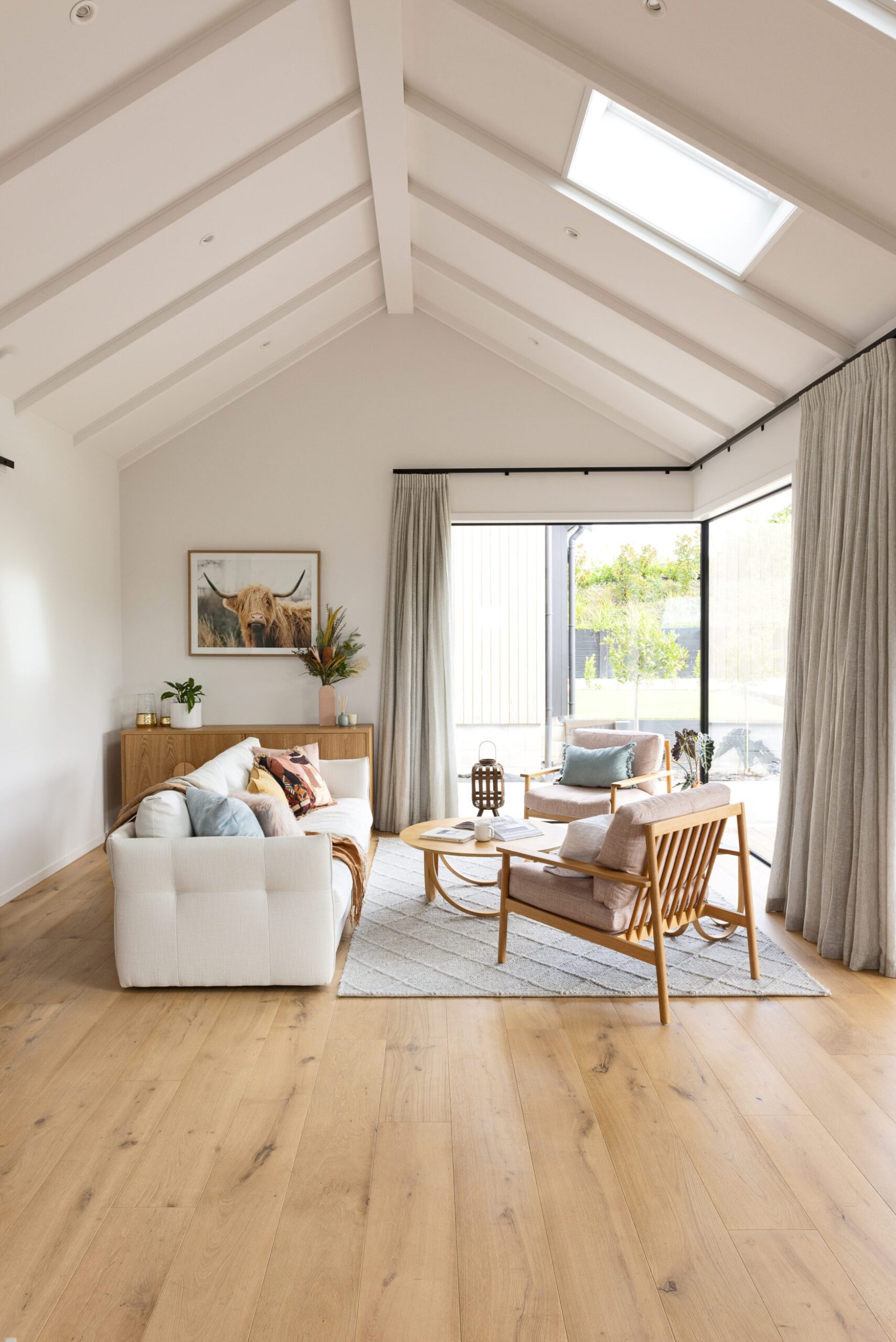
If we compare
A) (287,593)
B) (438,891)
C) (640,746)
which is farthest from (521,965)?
(287,593)

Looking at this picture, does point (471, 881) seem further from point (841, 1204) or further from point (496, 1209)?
point (841, 1204)

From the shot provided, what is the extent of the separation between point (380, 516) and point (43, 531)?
7.87ft

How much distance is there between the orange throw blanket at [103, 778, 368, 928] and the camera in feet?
12.9

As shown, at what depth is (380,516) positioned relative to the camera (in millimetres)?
6668

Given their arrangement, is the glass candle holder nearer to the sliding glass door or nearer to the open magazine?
the open magazine

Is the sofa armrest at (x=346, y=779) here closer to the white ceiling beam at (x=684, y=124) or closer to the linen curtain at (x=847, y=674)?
the linen curtain at (x=847, y=674)

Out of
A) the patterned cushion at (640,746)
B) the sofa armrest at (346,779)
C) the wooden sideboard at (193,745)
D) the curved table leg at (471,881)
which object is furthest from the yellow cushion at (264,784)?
the patterned cushion at (640,746)

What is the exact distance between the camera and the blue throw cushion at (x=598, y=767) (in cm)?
585

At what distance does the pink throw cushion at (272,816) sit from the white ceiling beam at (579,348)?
3558 millimetres

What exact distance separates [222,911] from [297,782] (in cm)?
170

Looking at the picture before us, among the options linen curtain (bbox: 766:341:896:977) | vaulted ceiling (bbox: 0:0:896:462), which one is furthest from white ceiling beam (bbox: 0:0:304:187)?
linen curtain (bbox: 766:341:896:977)

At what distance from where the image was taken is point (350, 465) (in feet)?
21.9

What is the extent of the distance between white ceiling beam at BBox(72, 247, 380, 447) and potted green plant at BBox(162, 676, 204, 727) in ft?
5.89

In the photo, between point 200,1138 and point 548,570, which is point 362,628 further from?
point 200,1138
